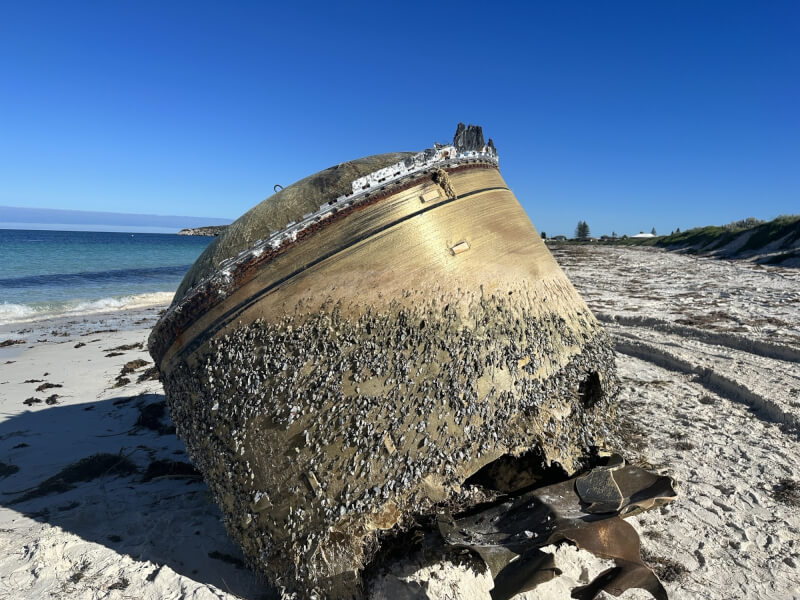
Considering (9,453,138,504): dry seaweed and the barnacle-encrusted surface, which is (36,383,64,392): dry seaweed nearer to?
(9,453,138,504): dry seaweed

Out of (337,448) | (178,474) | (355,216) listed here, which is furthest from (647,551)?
(178,474)

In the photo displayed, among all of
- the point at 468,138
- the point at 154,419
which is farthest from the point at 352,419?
the point at 154,419

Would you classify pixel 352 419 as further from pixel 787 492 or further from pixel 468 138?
pixel 787 492

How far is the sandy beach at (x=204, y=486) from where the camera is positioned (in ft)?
8.83

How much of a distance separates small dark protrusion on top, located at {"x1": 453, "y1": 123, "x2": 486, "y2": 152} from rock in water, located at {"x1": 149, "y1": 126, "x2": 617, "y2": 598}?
0.16m

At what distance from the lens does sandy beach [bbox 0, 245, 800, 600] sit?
106 inches

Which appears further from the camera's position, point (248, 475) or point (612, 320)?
point (612, 320)

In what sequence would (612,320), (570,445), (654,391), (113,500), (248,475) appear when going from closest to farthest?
(248,475) → (570,445) → (113,500) → (654,391) → (612,320)

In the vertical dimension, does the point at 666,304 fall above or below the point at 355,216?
below

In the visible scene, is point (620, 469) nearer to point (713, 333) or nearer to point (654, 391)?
point (654, 391)

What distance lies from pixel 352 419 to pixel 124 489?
2748mm

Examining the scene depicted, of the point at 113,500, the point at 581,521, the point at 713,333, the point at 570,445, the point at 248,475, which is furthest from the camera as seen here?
the point at 713,333

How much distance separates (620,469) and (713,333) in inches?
254

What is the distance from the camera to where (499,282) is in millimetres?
2441
